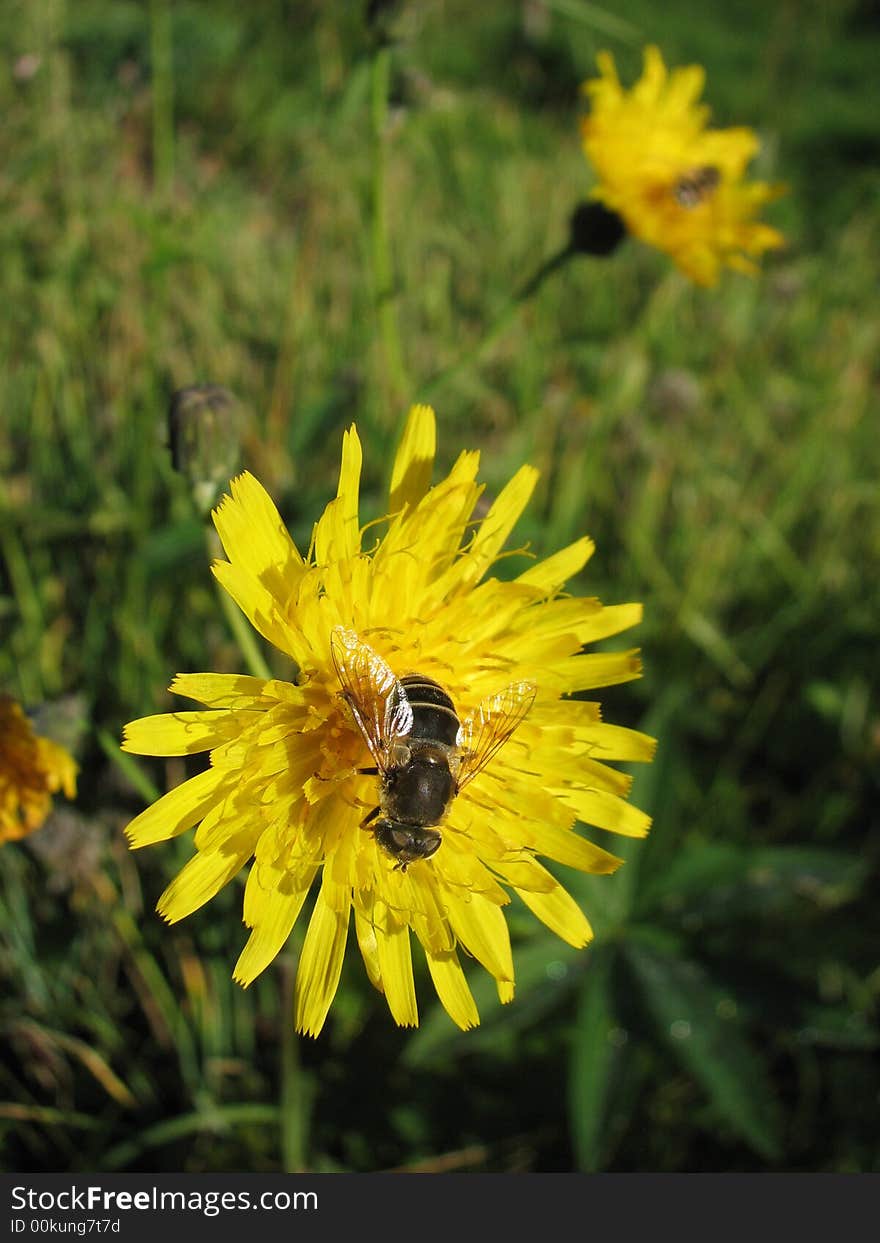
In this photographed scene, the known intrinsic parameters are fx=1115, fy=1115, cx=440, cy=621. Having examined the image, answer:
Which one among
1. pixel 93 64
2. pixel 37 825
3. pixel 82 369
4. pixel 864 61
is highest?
pixel 864 61

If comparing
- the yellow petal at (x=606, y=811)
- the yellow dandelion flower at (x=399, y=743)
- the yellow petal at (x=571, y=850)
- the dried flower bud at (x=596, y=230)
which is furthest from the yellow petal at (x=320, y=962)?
the dried flower bud at (x=596, y=230)

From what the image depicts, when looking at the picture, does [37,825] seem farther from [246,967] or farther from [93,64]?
[93,64]

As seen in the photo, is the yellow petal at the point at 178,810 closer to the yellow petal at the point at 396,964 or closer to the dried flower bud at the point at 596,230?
the yellow petal at the point at 396,964

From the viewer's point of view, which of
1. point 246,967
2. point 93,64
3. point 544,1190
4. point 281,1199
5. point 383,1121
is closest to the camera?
point 246,967

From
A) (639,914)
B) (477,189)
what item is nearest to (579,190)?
(477,189)

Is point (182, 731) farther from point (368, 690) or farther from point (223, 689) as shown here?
point (368, 690)

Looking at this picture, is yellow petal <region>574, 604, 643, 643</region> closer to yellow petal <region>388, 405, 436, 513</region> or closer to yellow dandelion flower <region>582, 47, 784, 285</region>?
yellow petal <region>388, 405, 436, 513</region>
